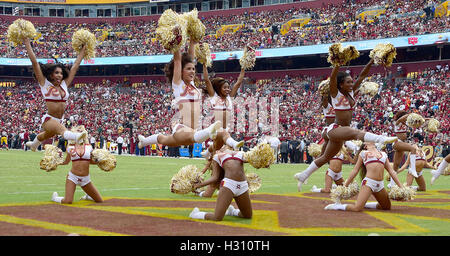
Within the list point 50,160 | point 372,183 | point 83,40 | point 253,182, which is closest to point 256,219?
point 253,182

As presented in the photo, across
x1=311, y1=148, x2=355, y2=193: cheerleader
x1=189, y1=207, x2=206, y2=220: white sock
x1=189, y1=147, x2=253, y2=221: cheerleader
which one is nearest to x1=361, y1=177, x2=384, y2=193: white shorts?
x1=189, y1=147, x2=253, y2=221: cheerleader

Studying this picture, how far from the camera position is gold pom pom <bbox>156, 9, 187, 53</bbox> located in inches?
275

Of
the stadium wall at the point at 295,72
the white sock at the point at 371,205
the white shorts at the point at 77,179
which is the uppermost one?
the stadium wall at the point at 295,72

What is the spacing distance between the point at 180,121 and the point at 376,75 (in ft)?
96.1

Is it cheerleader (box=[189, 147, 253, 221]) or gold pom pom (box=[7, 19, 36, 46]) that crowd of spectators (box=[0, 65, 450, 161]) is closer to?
gold pom pom (box=[7, 19, 36, 46])

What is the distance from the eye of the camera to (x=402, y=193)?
852 centimetres

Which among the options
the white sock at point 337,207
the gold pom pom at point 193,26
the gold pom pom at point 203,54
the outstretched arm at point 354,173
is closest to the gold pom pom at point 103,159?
the gold pom pom at point 203,54

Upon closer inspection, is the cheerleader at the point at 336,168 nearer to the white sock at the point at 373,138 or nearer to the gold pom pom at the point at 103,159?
the white sock at the point at 373,138

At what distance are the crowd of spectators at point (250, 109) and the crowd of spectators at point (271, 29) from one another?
9.96 feet

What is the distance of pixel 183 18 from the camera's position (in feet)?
24.5

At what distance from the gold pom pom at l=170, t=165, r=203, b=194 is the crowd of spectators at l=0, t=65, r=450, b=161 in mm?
19035

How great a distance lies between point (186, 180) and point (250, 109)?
92.8 ft

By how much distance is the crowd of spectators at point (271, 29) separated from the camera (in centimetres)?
3459
